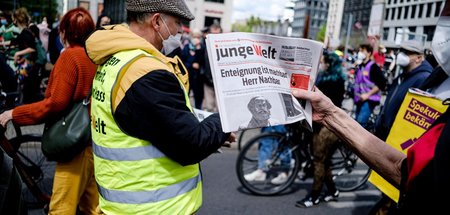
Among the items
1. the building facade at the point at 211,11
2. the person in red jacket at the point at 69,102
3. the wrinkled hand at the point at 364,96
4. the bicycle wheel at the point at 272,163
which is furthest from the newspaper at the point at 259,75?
the building facade at the point at 211,11

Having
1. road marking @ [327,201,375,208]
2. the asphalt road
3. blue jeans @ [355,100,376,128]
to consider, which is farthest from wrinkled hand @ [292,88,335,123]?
blue jeans @ [355,100,376,128]

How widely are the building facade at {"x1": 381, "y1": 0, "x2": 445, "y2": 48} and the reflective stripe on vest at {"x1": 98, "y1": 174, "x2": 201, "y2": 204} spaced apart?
56.7 metres

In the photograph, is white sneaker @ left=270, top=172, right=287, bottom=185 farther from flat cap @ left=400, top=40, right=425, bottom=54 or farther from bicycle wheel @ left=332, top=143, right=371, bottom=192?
flat cap @ left=400, top=40, right=425, bottom=54

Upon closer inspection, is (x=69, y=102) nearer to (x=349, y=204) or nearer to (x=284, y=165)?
(x=284, y=165)

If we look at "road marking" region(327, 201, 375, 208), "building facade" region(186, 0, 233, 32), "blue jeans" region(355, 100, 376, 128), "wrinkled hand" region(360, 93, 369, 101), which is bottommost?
"road marking" region(327, 201, 375, 208)

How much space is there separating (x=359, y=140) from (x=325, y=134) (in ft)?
9.33

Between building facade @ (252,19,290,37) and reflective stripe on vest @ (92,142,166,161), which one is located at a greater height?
building facade @ (252,19,290,37)

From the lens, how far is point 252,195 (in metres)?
4.51

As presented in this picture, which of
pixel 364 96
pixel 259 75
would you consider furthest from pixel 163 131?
pixel 364 96

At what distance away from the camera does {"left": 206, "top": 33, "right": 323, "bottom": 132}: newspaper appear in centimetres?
133

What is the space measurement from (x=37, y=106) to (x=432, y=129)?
2.22m

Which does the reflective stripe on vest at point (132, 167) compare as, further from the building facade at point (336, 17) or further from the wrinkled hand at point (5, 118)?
the building facade at point (336, 17)

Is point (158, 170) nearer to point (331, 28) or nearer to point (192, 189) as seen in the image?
point (192, 189)

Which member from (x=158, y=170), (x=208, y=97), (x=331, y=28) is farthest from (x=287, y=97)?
(x=331, y=28)
